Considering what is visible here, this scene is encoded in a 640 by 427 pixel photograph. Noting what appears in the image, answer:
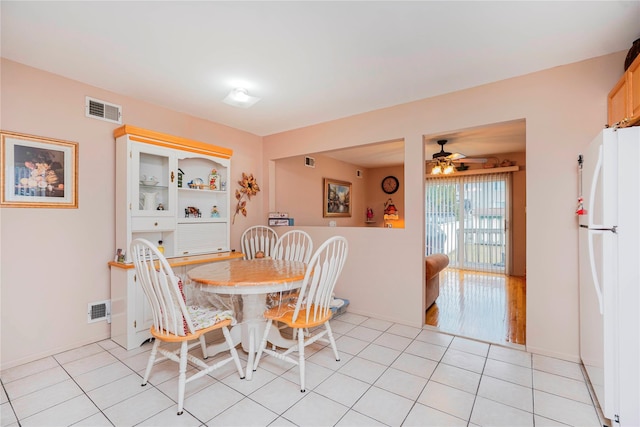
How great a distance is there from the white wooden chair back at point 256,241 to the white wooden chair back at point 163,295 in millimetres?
2036

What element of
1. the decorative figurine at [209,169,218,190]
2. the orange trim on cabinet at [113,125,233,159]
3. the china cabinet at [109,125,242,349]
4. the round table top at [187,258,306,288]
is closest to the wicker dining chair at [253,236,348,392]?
the round table top at [187,258,306,288]

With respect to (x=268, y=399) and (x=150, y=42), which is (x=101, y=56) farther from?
(x=268, y=399)

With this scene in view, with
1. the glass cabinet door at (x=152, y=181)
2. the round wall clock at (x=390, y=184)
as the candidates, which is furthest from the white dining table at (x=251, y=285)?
the round wall clock at (x=390, y=184)

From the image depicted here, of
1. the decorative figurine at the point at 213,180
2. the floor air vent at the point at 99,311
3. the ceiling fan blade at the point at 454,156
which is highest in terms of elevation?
the ceiling fan blade at the point at 454,156

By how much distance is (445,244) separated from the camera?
660 cm

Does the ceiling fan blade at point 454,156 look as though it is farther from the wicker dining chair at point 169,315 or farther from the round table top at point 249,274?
the wicker dining chair at point 169,315

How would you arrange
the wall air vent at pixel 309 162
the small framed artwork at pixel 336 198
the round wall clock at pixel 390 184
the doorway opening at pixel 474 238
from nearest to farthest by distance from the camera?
the doorway opening at pixel 474 238 → the wall air vent at pixel 309 162 → the small framed artwork at pixel 336 198 → the round wall clock at pixel 390 184

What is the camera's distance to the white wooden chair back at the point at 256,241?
4.07m

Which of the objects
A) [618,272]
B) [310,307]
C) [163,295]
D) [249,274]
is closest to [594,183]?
[618,272]

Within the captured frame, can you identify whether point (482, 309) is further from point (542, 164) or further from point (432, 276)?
point (542, 164)

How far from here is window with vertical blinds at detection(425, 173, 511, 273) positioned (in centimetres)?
597

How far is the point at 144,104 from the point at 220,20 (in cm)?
180

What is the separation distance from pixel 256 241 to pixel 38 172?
2330mm

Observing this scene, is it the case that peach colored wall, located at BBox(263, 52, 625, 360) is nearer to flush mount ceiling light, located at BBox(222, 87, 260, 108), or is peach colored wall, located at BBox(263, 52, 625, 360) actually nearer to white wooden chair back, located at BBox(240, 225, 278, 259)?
flush mount ceiling light, located at BBox(222, 87, 260, 108)
